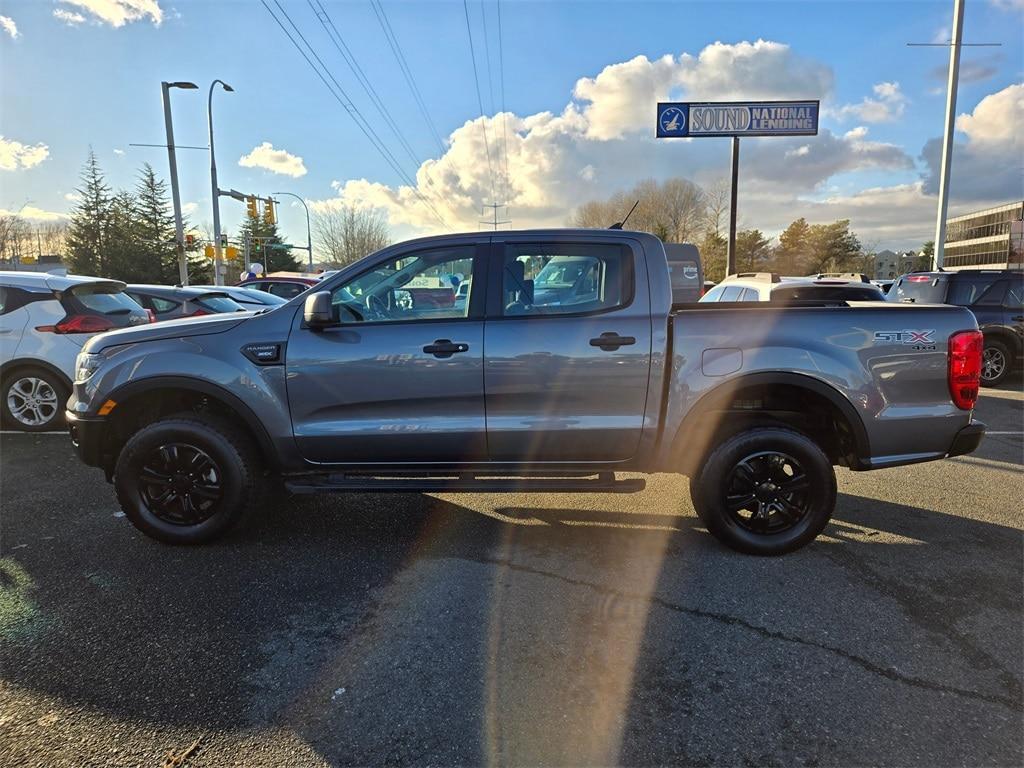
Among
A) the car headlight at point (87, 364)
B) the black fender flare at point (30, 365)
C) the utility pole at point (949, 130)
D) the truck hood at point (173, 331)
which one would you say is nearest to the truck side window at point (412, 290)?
the truck hood at point (173, 331)

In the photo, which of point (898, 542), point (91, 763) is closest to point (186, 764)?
point (91, 763)

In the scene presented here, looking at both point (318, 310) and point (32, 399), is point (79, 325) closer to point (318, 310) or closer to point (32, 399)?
point (32, 399)

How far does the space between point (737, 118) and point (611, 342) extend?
18.2 meters

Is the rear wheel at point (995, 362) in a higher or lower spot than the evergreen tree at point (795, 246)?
lower

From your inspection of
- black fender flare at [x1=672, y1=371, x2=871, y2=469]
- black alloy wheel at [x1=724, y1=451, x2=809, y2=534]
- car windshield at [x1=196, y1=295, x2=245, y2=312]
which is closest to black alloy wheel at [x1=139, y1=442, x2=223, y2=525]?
black fender flare at [x1=672, y1=371, x2=871, y2=469]

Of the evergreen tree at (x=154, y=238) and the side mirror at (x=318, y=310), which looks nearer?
the side mirror at (x=318, y=310)

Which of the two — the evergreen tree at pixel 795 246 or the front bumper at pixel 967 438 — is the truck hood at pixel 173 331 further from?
the evergreen tree at pixel 795 246

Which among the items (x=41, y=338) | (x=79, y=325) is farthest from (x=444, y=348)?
(x=41, y=338)

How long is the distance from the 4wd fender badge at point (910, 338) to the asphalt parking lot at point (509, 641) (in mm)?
1320

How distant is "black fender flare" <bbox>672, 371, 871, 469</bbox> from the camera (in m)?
3.53

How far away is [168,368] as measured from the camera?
3709 millimetres

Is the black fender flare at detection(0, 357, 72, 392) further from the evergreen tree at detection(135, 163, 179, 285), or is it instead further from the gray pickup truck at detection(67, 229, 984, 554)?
the evergreen tree at detection(135, 163, 179, 285)

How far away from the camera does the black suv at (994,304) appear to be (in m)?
9.72

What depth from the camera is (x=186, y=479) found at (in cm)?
381
